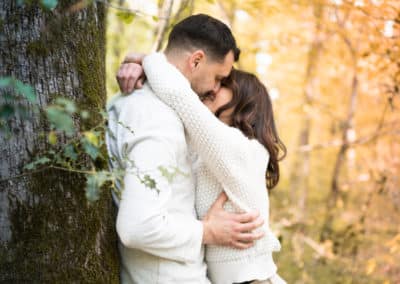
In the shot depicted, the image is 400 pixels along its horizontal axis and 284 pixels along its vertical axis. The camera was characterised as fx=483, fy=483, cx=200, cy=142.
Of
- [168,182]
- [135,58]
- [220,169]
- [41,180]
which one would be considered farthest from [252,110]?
[41,180]

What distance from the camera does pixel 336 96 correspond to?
8906 millimetres

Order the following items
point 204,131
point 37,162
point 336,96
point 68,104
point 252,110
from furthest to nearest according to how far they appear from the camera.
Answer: point 336,96, point 252,110, point 204,131, point 37,162, point 68,104

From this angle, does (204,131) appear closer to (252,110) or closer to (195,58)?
(195,58)

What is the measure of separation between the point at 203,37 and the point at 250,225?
0.95 meters

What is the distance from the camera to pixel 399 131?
5.42m

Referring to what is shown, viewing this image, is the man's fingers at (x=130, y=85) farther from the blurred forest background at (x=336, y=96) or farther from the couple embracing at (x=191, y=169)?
the blurred forest background at (x=336, y=96)

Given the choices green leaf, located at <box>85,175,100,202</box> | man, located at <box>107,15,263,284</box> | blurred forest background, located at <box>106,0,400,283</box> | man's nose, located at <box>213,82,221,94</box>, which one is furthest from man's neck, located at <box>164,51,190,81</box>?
green leaf, located at <box>85,175,100,202</box>

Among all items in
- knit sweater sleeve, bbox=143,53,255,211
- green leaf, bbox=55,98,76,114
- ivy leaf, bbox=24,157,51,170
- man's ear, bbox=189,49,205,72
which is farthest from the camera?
man's ear, bbox=189,49,205,72

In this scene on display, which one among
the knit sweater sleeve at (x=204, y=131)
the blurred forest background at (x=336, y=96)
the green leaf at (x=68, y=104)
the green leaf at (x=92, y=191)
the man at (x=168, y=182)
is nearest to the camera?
the green leaf at (x=68, y=104)

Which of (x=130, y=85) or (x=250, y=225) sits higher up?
(x=130, y=85)

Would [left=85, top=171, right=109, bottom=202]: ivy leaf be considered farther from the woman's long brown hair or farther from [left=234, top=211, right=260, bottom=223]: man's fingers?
the woman's long brown hair

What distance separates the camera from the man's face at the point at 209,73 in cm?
240

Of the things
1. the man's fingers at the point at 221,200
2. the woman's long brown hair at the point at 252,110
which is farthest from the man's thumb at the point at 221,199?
the woman's long brown hair at the point at 252,110

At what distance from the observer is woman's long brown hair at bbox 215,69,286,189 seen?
8.64 ft
